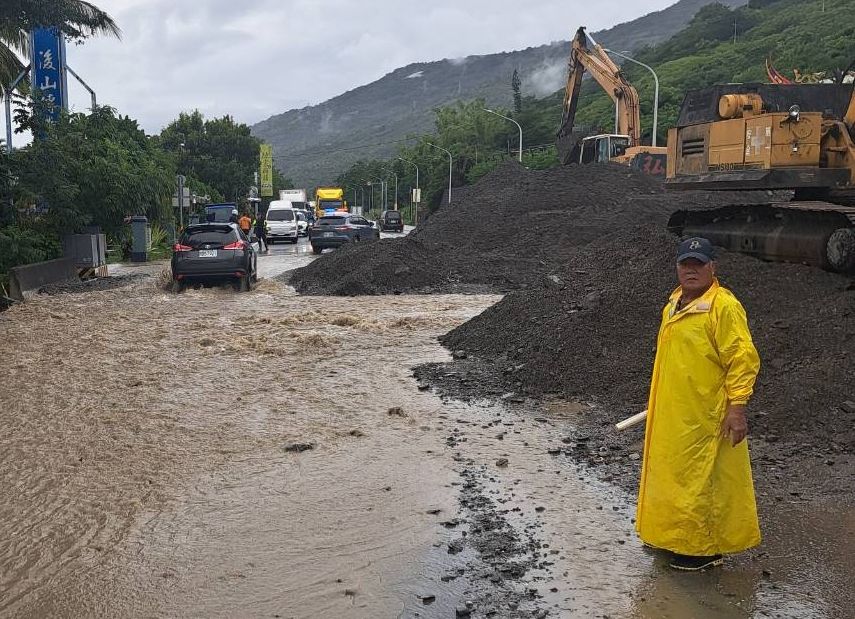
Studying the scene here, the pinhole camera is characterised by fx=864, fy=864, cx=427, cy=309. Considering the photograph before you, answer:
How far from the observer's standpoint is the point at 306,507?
5.79 m

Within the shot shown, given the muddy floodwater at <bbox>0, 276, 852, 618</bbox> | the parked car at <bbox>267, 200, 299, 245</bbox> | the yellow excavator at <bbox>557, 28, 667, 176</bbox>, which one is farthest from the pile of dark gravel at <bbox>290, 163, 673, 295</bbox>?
the parked car at <bbox>267, 200, 299, 245</bbox>

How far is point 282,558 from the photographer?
4.94 meters

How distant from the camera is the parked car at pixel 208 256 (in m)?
19.3

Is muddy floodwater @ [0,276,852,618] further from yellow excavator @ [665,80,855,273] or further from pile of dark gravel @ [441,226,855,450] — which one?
yellow excavator @ [665,80,855,273]

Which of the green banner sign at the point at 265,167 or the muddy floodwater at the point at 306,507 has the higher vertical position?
the green banner sign at the point at 265,167

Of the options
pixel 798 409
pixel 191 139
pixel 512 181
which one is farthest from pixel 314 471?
pixel 191 139

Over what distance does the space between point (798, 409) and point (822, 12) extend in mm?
95666

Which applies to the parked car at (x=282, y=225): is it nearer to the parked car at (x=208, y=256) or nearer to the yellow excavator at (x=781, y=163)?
the parked car at (x=208, y=256)

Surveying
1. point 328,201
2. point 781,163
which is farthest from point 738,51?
point 781,163

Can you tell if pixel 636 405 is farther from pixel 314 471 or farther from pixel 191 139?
pixel 191 139

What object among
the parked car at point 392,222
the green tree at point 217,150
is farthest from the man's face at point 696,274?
the green tree at point 217,150

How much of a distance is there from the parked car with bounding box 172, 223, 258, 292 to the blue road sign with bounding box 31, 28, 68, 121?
395 inches

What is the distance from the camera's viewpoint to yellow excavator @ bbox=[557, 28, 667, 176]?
3186cm

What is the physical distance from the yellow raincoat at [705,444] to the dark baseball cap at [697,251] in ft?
0.58
